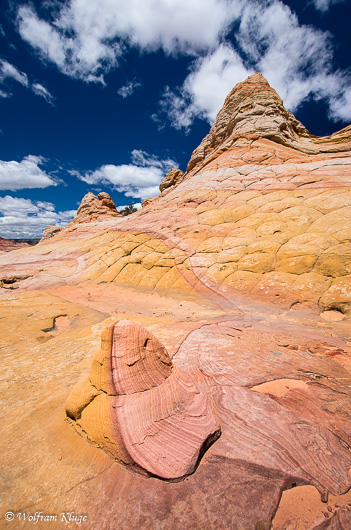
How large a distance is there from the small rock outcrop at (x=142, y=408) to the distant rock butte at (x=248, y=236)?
3940mm

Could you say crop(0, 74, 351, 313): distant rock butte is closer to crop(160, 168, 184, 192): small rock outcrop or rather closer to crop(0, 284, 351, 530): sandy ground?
crop(0, 284, 351, 530): sandy ground

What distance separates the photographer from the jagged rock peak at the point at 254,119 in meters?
13.9

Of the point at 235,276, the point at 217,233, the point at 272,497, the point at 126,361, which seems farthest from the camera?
the point at 217,233

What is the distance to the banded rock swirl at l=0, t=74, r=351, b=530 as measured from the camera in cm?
145

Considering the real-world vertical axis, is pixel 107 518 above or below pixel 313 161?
below

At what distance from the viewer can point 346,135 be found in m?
13.3

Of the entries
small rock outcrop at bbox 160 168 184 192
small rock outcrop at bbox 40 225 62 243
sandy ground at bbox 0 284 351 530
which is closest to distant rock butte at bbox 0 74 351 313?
sandy ground at bbox 0 284 351 530

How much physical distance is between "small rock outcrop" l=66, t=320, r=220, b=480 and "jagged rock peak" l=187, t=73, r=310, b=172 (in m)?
15.5

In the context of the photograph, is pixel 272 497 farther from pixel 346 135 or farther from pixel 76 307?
pixel 346 135

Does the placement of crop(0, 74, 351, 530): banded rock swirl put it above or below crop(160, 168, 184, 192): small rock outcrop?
below

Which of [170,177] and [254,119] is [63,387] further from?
[170,177]

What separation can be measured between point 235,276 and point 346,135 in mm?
13814

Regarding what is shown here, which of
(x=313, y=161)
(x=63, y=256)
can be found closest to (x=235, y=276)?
(x=313, y=161)

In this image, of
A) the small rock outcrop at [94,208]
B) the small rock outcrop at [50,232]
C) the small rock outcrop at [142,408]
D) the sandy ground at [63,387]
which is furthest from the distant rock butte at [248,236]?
the small rock outcrop at [50,232]
